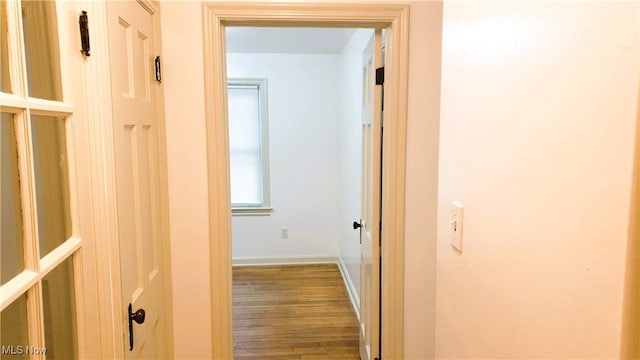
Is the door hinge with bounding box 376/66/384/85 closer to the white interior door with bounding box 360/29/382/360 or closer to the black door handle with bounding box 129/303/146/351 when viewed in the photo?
the white interior door with bounding box 360/29/382/360

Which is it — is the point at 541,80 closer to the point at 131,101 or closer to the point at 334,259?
the point at 131,101

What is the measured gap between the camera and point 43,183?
870mm

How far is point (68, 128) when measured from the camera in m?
0.99

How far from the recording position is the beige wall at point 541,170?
0.59 metres

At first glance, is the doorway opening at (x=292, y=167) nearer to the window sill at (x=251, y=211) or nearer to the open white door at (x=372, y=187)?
the window sill at (x=251, y=211)

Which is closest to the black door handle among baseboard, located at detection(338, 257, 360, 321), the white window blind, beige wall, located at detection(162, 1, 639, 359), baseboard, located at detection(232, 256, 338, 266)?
beige wall, located at detection(162, 1, 639, 359)

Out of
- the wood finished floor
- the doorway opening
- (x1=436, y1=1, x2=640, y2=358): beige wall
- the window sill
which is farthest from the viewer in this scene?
the window sill

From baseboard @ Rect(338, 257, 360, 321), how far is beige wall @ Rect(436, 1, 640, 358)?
7.91 ft

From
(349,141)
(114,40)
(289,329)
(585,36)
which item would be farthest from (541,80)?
(349,141)

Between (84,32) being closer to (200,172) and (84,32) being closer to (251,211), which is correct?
(200,172)

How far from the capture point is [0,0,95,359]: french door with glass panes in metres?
0.73

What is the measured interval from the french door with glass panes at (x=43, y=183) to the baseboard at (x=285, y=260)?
3.75 meters

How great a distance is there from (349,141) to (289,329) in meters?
1.75

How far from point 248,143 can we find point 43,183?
383cm
